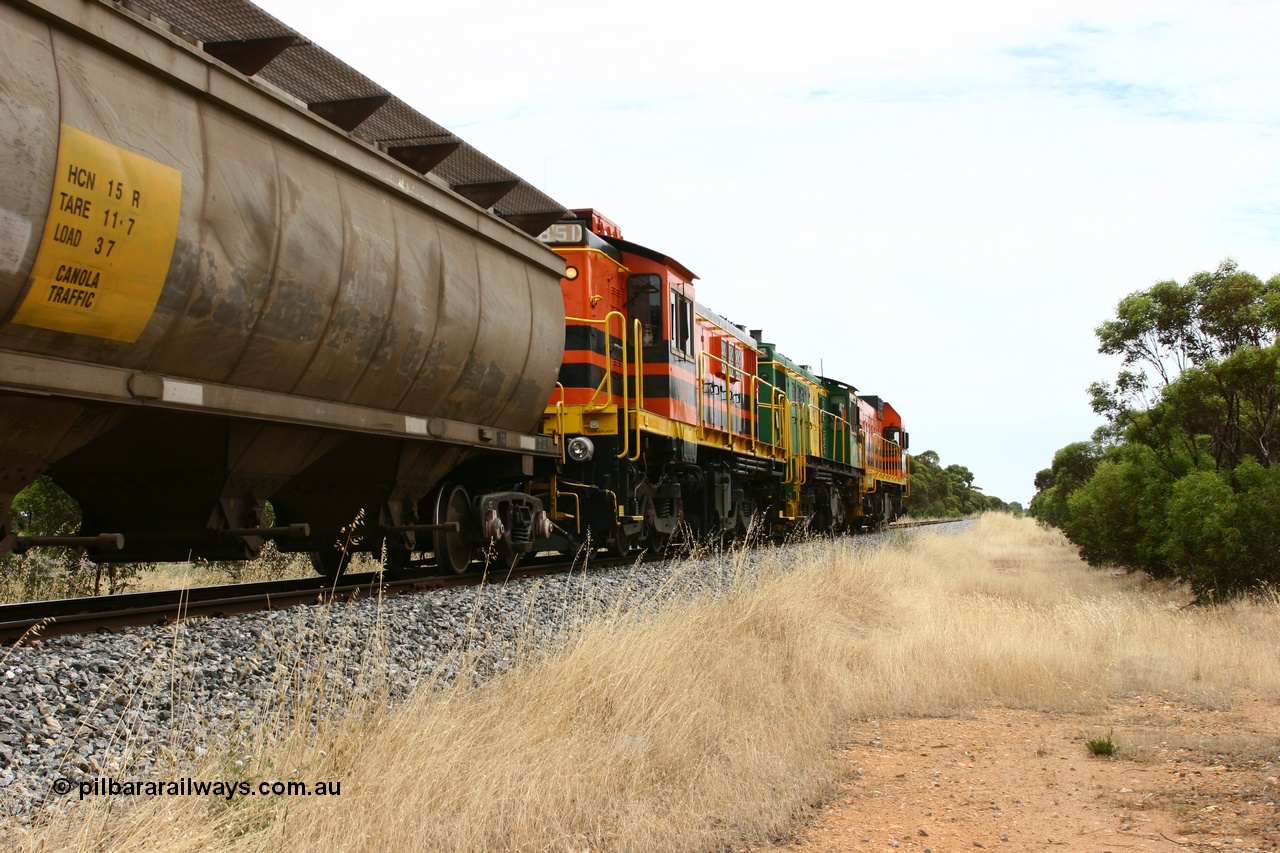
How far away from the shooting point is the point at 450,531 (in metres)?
9.91

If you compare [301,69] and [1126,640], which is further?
[1126,640]

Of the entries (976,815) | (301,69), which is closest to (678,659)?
(976,815)

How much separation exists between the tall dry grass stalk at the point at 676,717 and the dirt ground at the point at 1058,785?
0.30 metres

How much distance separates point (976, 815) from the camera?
550 cm

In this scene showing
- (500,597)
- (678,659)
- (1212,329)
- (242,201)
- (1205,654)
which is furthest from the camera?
(1212,329)

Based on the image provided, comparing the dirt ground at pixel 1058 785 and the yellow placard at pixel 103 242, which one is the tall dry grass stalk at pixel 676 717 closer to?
the dirt ground at pixel 1058 785

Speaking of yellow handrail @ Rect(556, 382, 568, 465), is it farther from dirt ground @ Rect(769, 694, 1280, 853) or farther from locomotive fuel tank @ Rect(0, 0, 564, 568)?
dirt ground @ Rect(769, 694, 1280, 853)

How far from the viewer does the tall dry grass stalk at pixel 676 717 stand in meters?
4.38

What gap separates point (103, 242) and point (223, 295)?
35.7 inches

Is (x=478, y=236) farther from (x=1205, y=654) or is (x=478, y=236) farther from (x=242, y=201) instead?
(x=1205, y=654)

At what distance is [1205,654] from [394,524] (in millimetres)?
7500

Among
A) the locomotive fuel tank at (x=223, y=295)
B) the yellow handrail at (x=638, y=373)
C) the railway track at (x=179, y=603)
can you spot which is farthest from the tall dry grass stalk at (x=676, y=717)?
the locomotive fuel tank at (x=223, y=295)

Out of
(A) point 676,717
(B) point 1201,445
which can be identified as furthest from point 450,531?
(B) point 1201,445

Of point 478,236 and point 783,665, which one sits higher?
point 478,236
